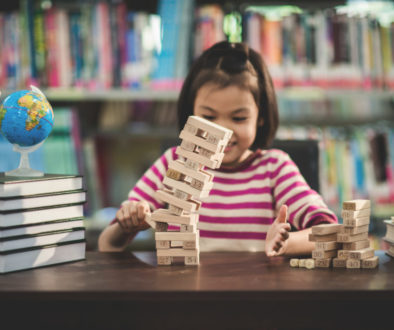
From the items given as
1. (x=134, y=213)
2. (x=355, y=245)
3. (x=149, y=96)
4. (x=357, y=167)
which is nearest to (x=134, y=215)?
(x=134, y=213)

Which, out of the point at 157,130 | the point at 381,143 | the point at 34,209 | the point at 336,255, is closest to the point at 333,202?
the point at 381,143

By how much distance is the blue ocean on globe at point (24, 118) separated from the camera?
3.74 feet

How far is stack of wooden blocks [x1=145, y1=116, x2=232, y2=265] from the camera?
109 cm

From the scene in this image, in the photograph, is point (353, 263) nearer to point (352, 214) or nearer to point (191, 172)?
point (352, 214)

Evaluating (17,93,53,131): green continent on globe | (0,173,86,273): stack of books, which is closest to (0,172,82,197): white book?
(0,173,86,273): stack of books

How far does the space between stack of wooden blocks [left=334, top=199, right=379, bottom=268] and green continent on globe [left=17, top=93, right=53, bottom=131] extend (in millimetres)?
601

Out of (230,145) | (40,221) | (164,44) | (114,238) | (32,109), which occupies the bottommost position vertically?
(114,238)

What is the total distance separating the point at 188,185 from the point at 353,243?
32 cm

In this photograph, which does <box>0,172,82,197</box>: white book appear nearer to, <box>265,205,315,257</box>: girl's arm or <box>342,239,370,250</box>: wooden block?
<box>265,205,315,257</box>: girl's arm

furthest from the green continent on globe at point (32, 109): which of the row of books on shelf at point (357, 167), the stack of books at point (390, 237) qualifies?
the row of books on shelf at point (357, 167)

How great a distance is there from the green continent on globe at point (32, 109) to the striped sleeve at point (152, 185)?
0.48 m

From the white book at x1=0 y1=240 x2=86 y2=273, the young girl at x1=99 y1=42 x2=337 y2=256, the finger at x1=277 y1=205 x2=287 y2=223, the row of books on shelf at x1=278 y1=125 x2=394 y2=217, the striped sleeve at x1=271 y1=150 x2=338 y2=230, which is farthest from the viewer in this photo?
the row of books on shelf at x1=278 y1=125 x2=394 y2=217

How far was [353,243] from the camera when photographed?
111 cm

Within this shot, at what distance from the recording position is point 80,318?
36.2 inches
